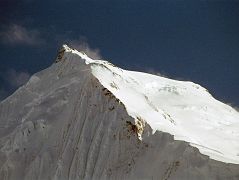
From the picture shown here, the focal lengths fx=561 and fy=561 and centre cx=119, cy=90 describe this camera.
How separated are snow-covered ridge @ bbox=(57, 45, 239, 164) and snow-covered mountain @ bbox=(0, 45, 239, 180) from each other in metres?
0.11

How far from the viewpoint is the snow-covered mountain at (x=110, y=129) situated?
46.0 m

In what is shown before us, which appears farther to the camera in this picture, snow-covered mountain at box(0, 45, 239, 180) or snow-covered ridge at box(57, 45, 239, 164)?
snow-covered ridge at box(57, 45, 239, 164)

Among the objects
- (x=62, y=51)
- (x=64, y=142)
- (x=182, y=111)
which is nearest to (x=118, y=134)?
(x=64, y=142)

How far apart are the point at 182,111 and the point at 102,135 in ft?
32.4

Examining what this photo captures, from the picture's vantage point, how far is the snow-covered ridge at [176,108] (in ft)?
160

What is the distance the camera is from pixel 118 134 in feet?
167

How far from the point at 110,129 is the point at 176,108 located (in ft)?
31.4

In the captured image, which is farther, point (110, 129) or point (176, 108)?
point (176, 108)

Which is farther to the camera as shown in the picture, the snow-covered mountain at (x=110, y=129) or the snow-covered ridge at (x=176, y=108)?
the snow-covered ridge at (x=176, y=108)

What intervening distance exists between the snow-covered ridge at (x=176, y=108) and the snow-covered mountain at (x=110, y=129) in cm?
11

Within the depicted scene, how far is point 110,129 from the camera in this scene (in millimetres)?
51594

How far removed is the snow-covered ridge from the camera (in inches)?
1914

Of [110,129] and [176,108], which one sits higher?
[176,108]

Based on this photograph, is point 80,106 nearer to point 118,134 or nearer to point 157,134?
point 118,134
